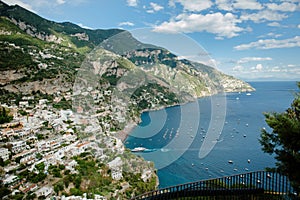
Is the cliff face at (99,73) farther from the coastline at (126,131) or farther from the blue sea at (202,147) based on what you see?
the blue sea at (202,147)

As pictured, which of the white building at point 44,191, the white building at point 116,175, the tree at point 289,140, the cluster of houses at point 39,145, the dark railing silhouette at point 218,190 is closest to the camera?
the tree at point 289,140


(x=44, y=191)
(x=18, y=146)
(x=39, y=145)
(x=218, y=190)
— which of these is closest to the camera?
(x=218, y=190)

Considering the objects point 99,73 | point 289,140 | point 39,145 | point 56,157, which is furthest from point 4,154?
point 99,73

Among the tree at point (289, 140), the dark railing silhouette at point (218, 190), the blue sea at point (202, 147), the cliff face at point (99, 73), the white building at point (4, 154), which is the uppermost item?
the cliff face at point (99, 73)

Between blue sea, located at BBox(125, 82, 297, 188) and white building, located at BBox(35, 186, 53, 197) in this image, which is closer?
white building, located at BBox(35, 186, 53, 197)

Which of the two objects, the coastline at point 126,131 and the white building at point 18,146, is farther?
the coastline at point 126,131

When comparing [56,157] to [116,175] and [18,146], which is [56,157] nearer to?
[18,146]

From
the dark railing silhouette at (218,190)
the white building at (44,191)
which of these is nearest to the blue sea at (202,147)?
the dark railing silhouette at (218,190)

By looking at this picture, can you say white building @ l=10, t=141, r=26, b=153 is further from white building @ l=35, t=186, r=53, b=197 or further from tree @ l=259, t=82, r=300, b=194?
tree @ l=259, t=82, r=300, b=194

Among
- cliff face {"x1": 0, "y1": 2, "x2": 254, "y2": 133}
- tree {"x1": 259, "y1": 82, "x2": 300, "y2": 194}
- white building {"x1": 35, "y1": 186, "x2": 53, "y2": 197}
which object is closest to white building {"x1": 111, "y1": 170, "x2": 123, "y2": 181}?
white building {"x1": 35, "y1": 186, "x2": 53, "y2": 197}

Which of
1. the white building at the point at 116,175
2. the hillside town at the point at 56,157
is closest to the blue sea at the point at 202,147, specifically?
the hillside town at the point at 56,157

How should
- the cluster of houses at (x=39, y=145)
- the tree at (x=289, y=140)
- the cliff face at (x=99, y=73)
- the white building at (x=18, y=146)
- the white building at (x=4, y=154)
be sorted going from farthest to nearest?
the cliff face at (x=99, y=73) < the white building at (x=18, y=146) < the white building at (x=4, y=154) < the cluster of houses at (x=39, y=145) < the tree at (x=289, y=140)

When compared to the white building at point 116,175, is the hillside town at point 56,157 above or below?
above
